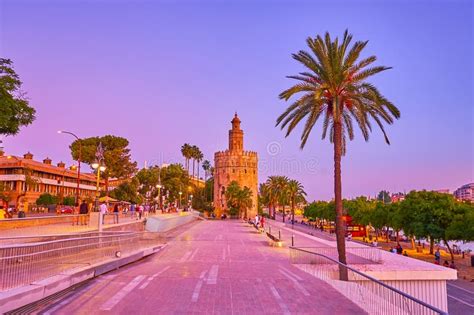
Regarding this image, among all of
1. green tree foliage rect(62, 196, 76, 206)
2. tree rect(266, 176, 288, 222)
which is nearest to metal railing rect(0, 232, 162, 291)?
green tree foliage rect(62, 196, 76, 206)

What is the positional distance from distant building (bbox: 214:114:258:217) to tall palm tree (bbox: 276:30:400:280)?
3347 inches

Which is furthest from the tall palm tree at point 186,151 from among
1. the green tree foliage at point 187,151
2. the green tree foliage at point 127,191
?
the green tree foliage at point 127,191

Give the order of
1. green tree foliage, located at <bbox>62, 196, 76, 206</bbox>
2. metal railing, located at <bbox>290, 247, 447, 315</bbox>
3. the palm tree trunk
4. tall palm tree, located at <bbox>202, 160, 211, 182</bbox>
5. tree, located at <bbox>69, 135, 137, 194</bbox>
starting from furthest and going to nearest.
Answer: tall palm tree, located at <bbox>202, 160, 211, 182</bbox> → green tree foliage, located at <bbox>62, 196, 76, 206</bbox> → tree, located at <bbox>69, 135, 137, 194</bbox> → the palm tree trunk → metal railing, located at <bbox>290, 247, 447, 315</bbox>

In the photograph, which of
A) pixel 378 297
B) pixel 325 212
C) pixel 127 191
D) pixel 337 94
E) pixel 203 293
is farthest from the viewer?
pixel 325 212

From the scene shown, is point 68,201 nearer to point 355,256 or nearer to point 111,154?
point 111,154

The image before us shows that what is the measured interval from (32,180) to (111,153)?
10054 mm

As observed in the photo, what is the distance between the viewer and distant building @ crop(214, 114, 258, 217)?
10625 cm

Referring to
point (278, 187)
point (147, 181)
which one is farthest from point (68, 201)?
point (278, 187)

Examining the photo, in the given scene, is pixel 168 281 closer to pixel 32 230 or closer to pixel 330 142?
pixel 32 230

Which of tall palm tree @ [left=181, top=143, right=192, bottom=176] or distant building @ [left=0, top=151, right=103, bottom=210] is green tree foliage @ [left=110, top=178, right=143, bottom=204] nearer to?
distant building @ [left=0, top=151, right=103, bottom=210]

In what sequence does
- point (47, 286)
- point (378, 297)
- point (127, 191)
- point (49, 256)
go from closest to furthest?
point (378, 297) < point (47, 286) < point (49, 256) < point (127, 191)

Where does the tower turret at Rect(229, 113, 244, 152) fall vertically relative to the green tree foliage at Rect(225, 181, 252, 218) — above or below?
above

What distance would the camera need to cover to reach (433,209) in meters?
44.8

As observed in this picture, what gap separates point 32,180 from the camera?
166 feet
